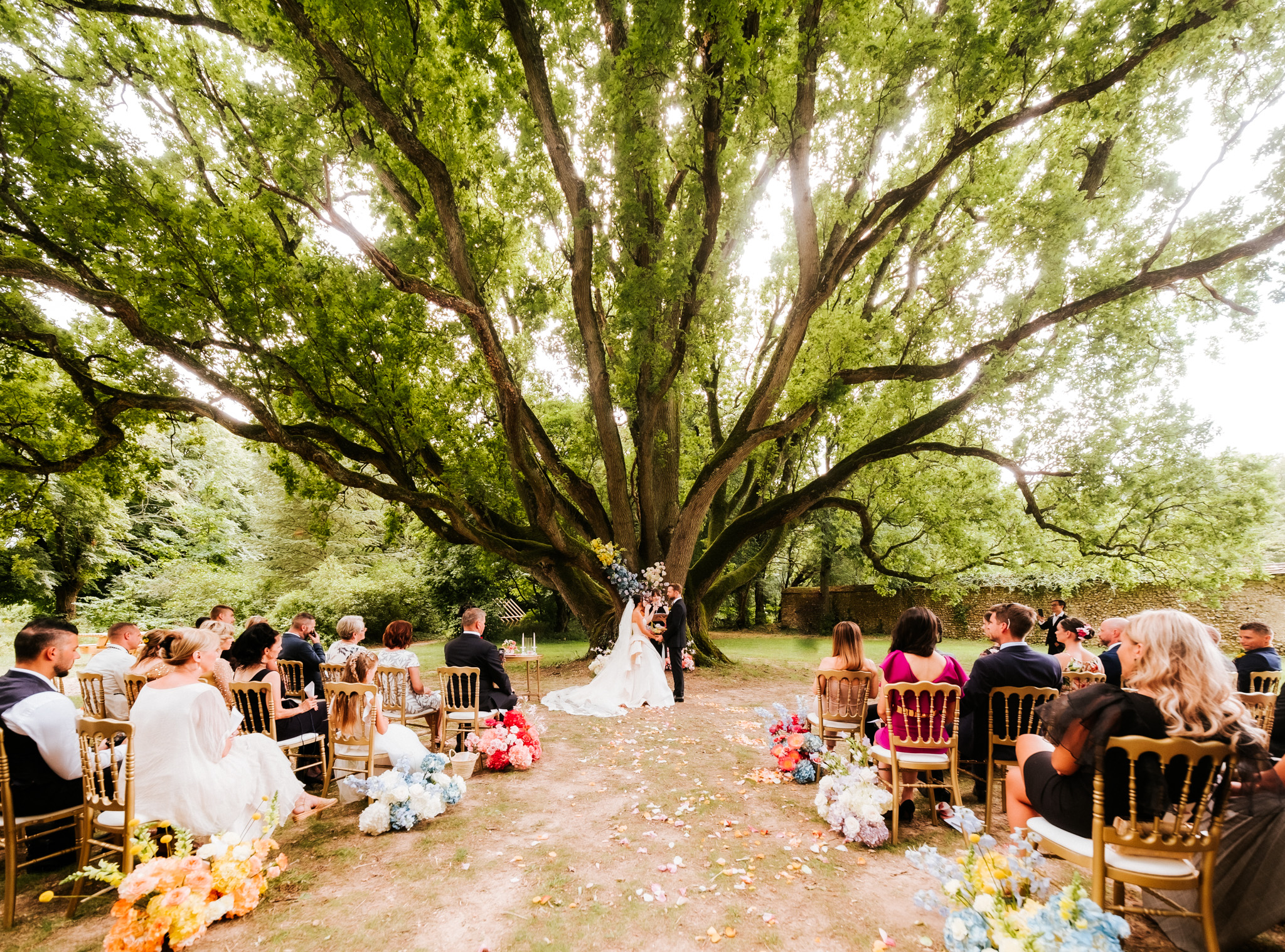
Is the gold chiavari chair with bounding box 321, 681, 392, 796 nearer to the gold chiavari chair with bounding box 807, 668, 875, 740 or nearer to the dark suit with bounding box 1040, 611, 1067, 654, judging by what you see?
the gold chiavari chair with bounding box 807, 668, 875, 740

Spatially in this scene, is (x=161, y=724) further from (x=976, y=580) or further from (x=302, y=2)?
(x=976, y=580)

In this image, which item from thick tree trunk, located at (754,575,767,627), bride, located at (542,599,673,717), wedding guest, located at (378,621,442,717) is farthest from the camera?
thick tree trunk, located at (754,575,767,627)

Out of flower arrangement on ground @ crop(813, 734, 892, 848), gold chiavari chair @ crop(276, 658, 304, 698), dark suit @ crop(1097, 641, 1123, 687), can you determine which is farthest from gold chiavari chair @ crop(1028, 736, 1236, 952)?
gold chiavari chair @ crop(276, 658, 304, 698)

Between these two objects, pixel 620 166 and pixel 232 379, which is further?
pixel 232 379

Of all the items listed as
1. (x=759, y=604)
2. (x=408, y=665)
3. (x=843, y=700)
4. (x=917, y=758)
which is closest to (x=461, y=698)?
(x=408, y=665)

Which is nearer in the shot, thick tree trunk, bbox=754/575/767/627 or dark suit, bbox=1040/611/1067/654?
dark suit, bbox=1040/611/1067/654

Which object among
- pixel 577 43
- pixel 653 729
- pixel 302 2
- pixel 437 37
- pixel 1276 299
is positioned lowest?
pixel 653 729

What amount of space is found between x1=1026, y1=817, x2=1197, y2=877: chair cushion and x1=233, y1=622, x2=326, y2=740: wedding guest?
561cm

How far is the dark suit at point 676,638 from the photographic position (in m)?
9.18

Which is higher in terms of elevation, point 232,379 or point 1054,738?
point 232,379

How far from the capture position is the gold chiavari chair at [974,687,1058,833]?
4.09 meters

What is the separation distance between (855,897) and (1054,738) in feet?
4.95

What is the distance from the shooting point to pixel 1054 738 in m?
2.80

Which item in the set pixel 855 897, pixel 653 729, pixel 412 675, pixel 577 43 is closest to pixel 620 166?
pixel 577 43
